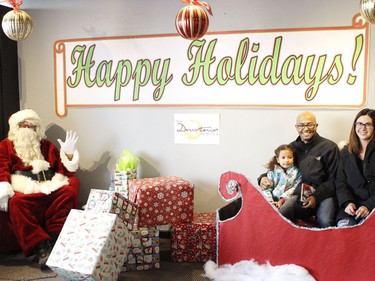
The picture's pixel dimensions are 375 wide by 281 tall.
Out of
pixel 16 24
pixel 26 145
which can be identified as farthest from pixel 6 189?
pixel 16 24

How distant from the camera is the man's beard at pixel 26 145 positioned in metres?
3.59

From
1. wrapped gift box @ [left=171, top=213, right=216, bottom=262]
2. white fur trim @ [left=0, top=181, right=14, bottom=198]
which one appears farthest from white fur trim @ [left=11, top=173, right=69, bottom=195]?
wrapped gift box @ [left=171, top=213, right=216, bottom=262]

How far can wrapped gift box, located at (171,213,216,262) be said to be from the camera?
3.27 metres

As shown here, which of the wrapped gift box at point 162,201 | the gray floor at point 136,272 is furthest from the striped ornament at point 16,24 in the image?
the gray floor at point 136,272

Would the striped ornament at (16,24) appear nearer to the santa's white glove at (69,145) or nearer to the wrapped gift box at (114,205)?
the santa's white glove at (69,145)

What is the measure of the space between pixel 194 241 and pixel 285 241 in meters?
0.82

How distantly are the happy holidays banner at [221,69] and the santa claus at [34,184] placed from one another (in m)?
0.50

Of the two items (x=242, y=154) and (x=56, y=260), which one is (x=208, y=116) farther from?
(x=56, y=260)

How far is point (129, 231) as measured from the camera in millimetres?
2936

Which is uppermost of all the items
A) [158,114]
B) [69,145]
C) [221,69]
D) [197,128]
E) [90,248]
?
[221,69]

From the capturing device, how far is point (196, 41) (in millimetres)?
3635

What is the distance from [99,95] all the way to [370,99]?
7.86 feet

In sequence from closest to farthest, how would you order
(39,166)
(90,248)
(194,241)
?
(90,248)
(194,241)
(39,166)

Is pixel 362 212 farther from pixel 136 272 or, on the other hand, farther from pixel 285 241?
pixel 136 272
